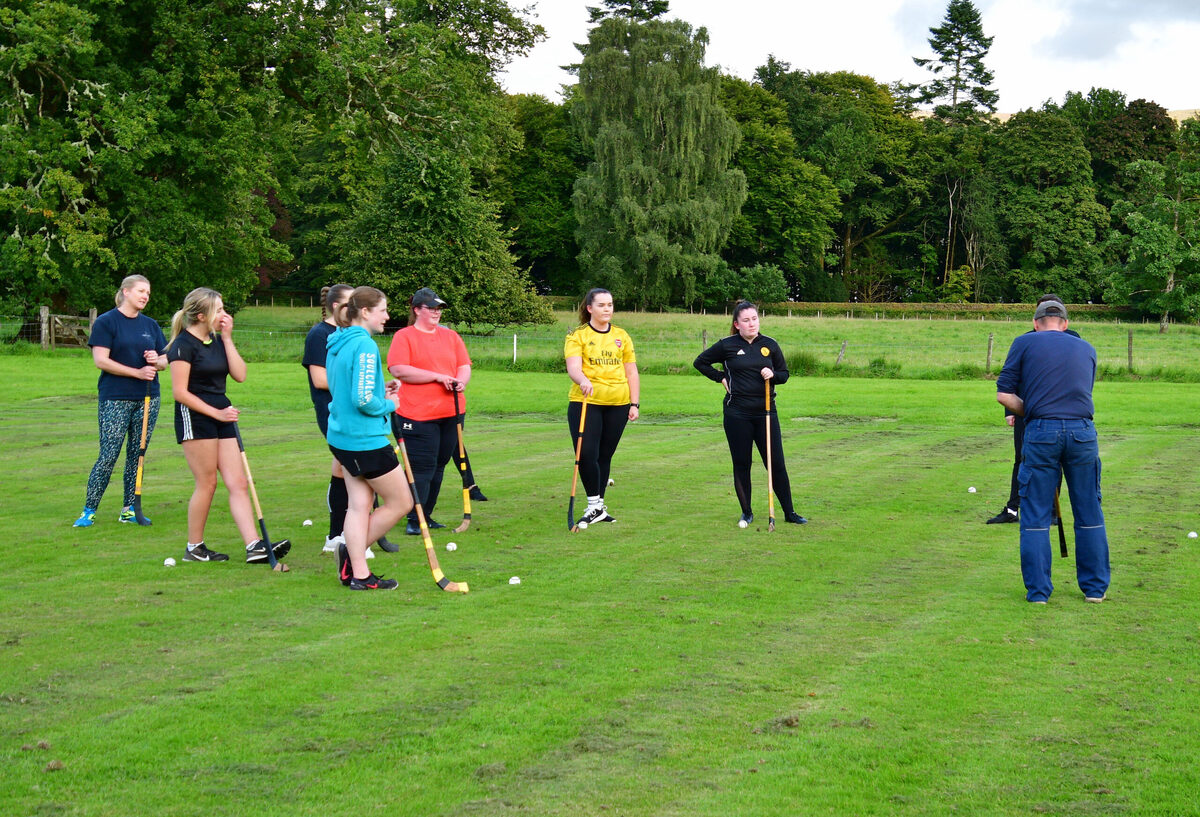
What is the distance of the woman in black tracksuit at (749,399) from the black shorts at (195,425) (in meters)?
4.52

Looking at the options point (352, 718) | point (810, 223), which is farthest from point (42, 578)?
point (810, 223)

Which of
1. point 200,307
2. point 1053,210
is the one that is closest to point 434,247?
point 200,307

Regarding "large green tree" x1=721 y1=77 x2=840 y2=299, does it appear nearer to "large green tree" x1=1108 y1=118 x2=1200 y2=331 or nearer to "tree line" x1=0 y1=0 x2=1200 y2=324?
"tree line" x1=0 y1=0 x2=1200 y2=324

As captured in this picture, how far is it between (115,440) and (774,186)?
235 ft

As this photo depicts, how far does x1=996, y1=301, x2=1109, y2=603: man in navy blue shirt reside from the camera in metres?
7.86

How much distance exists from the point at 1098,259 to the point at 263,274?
54699 mm

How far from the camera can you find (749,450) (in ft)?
36.7

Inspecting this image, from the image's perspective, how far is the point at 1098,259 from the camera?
7850 centimetres

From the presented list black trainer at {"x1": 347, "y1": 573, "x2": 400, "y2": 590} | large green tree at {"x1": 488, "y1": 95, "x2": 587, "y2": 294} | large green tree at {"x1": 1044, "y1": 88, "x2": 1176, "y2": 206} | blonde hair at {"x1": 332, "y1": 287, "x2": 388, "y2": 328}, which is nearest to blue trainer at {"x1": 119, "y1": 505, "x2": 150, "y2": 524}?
black trainer at {"x1": 347, "y1": 573, "x2": 400, "y2": 590}

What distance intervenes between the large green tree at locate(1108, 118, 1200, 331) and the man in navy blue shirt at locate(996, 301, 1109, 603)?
57.9 meters

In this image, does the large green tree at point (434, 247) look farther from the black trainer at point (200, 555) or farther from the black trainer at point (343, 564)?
the black trainer at point (343, 564)

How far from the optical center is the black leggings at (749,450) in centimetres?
1102

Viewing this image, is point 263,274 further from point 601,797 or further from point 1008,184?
point 601,797

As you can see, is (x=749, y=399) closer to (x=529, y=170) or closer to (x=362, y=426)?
(x=362, y=426)
